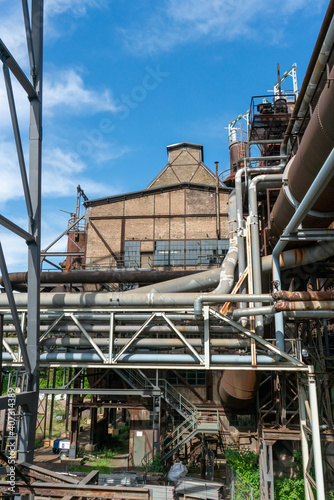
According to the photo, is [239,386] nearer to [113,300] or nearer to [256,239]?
[256,239]

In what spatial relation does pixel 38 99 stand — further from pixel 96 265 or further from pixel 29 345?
pixel 96 265

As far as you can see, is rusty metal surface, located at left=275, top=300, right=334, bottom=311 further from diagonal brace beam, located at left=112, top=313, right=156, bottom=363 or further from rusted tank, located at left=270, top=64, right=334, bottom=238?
diagonal brace beam, located at left=112, top=313, right=156, bottom=363

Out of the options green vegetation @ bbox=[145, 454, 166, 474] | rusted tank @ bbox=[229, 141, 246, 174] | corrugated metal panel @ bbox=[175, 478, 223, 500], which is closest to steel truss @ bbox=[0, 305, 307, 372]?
corrugated metal panel @ bbox=[175, 478, 223, 500]

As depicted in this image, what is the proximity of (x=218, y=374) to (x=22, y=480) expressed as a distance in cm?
1395

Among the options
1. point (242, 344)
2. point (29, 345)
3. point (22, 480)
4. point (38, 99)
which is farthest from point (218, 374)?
point (38, 99)

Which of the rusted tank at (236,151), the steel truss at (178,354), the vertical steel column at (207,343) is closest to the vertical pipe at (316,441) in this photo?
the steel truss at (178,354)

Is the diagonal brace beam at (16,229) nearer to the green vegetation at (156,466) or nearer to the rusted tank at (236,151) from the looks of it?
the green vegetation at (156,466)

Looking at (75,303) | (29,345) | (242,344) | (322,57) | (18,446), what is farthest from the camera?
(75,303)

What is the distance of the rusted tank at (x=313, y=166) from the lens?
16.1 feet

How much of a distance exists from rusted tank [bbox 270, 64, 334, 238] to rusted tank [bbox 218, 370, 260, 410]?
5.82 metres

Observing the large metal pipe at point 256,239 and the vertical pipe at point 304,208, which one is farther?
the large metal pipe at point 256,239

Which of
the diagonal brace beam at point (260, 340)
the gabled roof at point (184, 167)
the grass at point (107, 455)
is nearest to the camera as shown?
the diagonal brace beam at point (260, 340)

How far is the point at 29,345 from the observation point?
7898 mm

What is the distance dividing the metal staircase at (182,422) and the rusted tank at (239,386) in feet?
5.90
